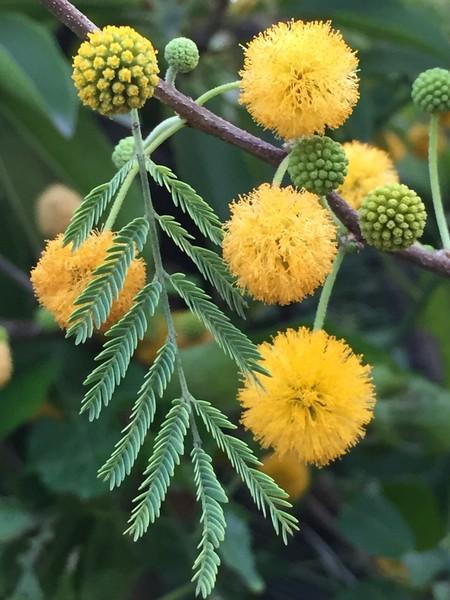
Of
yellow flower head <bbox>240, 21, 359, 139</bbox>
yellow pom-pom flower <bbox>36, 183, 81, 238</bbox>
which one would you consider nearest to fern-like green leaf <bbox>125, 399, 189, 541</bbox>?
yellow flower head <bbox>240, 21, 359, 139</bbox>

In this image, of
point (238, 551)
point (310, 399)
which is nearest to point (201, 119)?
point (310, 399)

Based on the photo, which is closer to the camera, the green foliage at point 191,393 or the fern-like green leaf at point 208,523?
the fern-like green leaf at point 208,523

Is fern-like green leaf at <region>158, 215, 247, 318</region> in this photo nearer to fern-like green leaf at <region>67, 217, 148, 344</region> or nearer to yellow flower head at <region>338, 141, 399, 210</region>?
fern-like green leaf at <region>67, 217, 148, 344</region>

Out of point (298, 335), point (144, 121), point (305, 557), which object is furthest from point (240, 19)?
point (298, 335)

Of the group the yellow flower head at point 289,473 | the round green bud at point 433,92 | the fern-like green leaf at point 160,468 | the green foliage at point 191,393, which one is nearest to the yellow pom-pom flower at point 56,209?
the green foliage at point 191,393

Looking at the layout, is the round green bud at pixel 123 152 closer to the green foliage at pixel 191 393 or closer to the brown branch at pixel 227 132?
the brown branch at pixel 227 132
